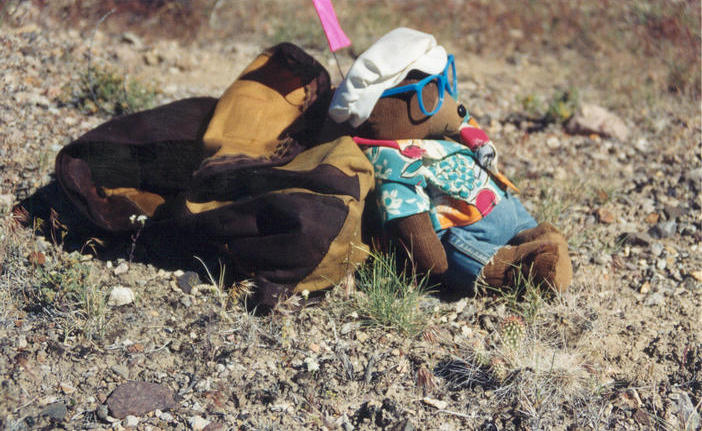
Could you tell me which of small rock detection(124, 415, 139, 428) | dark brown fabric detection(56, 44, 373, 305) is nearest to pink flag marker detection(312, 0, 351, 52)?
dark brown fabric detection(56, 44, 373, 305)

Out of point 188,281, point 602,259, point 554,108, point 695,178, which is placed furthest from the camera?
point 554,108

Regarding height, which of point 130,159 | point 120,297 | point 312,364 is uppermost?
point 130,159

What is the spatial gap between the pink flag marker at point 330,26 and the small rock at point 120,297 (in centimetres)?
141

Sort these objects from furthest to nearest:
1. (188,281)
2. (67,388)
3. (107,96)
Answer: (107,96)
(188,281)
(67,388)

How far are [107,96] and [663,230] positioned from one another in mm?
3321

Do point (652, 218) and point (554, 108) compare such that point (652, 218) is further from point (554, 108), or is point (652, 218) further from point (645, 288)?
point (554, 108)

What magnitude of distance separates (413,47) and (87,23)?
3.46 metres

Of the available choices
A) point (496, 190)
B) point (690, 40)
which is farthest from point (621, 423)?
point (690, 40)

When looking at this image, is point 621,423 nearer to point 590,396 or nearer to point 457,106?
point 590,396

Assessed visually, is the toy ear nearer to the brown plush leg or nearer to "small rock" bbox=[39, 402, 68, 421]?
the brown plush leg

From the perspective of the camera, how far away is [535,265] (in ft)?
9.78

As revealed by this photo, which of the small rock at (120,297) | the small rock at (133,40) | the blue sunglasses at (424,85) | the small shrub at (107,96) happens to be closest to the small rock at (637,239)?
the blue sunglasses at (424,85)

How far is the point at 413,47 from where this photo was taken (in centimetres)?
289

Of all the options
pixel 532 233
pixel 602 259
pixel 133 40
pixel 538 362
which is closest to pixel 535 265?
pixel 532 233
